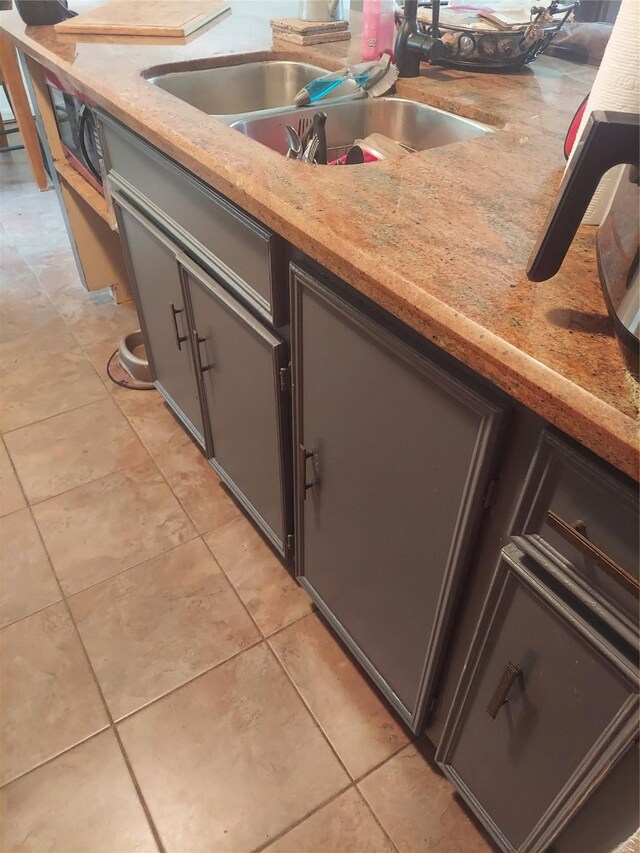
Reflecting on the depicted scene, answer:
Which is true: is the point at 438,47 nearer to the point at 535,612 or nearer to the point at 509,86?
the point at 509,86

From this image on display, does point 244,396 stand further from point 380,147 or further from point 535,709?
point 535,709

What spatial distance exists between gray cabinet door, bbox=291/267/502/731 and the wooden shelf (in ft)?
3.23

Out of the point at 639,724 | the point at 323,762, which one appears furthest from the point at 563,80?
the point at 323,762

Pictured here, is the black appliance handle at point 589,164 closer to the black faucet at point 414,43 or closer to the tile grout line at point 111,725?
the black faucet at point 414,43

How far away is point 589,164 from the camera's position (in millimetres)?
495

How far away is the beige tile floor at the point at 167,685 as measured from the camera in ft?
3.51

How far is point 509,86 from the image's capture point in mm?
1276

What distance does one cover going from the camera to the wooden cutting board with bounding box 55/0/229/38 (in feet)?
5.26

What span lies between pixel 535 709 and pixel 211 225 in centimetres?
89

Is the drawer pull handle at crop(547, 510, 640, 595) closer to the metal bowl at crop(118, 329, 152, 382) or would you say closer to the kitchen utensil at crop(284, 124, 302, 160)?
the kitchen utensil at crop(284, 124, 302, 160)

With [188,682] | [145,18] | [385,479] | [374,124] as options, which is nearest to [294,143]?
[374,124]

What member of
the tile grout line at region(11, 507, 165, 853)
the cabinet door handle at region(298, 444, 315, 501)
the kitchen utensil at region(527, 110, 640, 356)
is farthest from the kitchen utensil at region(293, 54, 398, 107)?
the tile grout line at region(11, 507, 165, 853)

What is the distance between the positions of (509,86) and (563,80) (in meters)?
0.15

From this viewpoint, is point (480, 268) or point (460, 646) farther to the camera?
point (460, 646)
